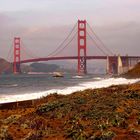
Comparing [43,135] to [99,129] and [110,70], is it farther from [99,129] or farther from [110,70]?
[110,70]

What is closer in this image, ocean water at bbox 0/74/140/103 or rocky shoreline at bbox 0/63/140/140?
rocky shoreline at bbox 0/63/140/140

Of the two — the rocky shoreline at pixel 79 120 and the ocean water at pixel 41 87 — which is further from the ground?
the rocky shoreline at pixel 79 120

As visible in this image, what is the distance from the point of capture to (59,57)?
134500 millimetres

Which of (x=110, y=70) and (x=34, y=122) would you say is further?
(x=110, y=70)

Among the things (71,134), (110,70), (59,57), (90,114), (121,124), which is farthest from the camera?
(110,70)

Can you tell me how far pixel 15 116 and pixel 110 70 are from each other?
505 ft

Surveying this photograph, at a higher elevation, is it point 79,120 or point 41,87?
point 79,120

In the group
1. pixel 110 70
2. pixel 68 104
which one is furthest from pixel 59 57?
pixel 68 104

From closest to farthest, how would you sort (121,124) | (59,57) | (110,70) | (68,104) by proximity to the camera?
(121,124)
(68,104)
(59,57)
(110,70)

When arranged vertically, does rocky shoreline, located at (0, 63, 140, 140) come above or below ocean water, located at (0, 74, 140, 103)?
above

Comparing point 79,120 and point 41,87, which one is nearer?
point 79,120

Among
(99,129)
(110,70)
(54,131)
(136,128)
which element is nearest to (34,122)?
(54,131)

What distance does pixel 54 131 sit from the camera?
40.9 ft

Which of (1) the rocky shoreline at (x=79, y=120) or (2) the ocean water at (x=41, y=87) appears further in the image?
(2) the ocean water at (x=41, y=87)
